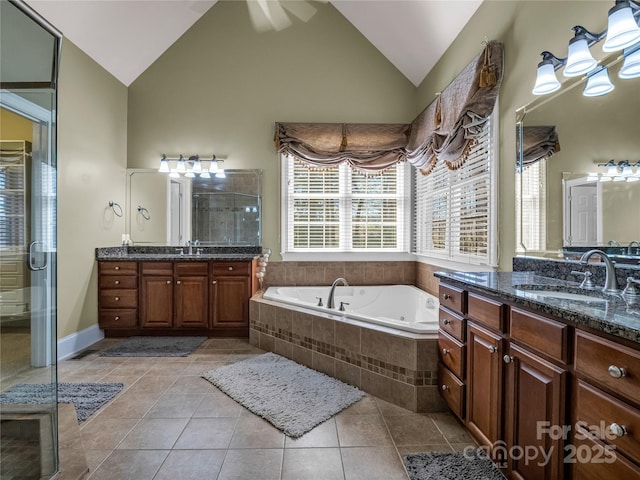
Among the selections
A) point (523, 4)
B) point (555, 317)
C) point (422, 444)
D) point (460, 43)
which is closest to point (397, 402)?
point (422, 444)

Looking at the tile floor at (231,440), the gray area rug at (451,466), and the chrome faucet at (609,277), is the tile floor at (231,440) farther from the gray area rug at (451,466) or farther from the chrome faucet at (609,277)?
the chrome faucet at (609,277)

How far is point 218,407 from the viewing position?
221 centimetres

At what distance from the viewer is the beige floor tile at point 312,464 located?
1594mm

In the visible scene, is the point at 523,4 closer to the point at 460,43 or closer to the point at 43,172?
the point at 460,43

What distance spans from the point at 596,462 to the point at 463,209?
2241mm

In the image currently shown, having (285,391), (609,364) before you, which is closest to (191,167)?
(285,391)

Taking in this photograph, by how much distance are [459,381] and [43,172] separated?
2.33 m

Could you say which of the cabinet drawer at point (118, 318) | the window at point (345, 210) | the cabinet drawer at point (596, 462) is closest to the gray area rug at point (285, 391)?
the cabinet drawer at point (596, 462)

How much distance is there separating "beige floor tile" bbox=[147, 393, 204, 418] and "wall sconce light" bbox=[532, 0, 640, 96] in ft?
9.16

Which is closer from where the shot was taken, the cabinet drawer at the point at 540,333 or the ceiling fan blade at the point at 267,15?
the cabinet drawer at the point at 540,333

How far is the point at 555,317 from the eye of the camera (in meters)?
1.18

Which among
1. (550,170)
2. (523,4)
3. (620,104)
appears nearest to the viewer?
(620,104)

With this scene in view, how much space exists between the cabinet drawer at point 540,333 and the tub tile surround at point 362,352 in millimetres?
816

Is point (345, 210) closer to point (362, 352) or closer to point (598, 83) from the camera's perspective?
point (362, 352)
